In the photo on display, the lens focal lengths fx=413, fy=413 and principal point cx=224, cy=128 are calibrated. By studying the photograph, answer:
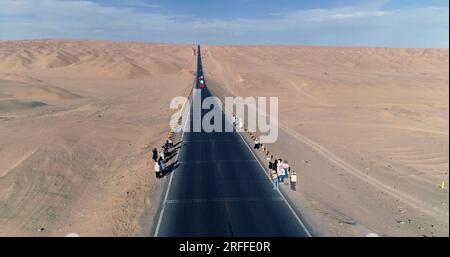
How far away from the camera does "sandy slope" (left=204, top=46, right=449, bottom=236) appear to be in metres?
20.9

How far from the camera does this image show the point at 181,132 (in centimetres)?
3981

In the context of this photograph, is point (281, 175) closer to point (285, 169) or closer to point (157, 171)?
point (285, 169)

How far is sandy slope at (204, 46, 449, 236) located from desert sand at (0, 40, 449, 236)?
0.12 m

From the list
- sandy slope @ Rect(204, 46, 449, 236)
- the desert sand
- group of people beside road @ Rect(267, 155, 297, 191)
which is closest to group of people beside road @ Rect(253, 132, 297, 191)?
group of people beside road @ Rect(267, 155, 297, 191)

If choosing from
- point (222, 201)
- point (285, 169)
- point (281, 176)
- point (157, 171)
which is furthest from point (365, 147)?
point (157, 171)

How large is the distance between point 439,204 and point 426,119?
3052 centimetres

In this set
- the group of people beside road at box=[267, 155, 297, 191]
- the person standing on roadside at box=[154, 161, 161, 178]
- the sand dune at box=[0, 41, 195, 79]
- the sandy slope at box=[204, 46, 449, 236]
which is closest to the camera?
the sandy slope at box=[204, 46, 449, 236]

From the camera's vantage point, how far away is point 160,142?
120 ft

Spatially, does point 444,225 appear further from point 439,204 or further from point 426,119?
point 426,119

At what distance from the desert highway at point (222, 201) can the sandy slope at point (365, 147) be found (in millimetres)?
2117

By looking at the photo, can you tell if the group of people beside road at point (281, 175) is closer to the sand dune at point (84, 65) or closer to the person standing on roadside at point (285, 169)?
the person standing on roadside at point (285, 169)

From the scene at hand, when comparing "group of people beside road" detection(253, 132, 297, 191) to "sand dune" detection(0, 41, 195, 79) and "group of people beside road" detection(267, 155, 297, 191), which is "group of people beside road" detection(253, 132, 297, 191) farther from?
"sand dune" detection(0, 41, 195, 79)

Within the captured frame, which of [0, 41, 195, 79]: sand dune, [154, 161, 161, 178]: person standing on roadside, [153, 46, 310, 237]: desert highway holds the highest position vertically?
Result: [0, 41, 195, 79]: sand dune

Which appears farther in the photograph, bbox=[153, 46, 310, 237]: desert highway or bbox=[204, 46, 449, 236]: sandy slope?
bbox=[204, 46, 449, 236]: sandy slope
